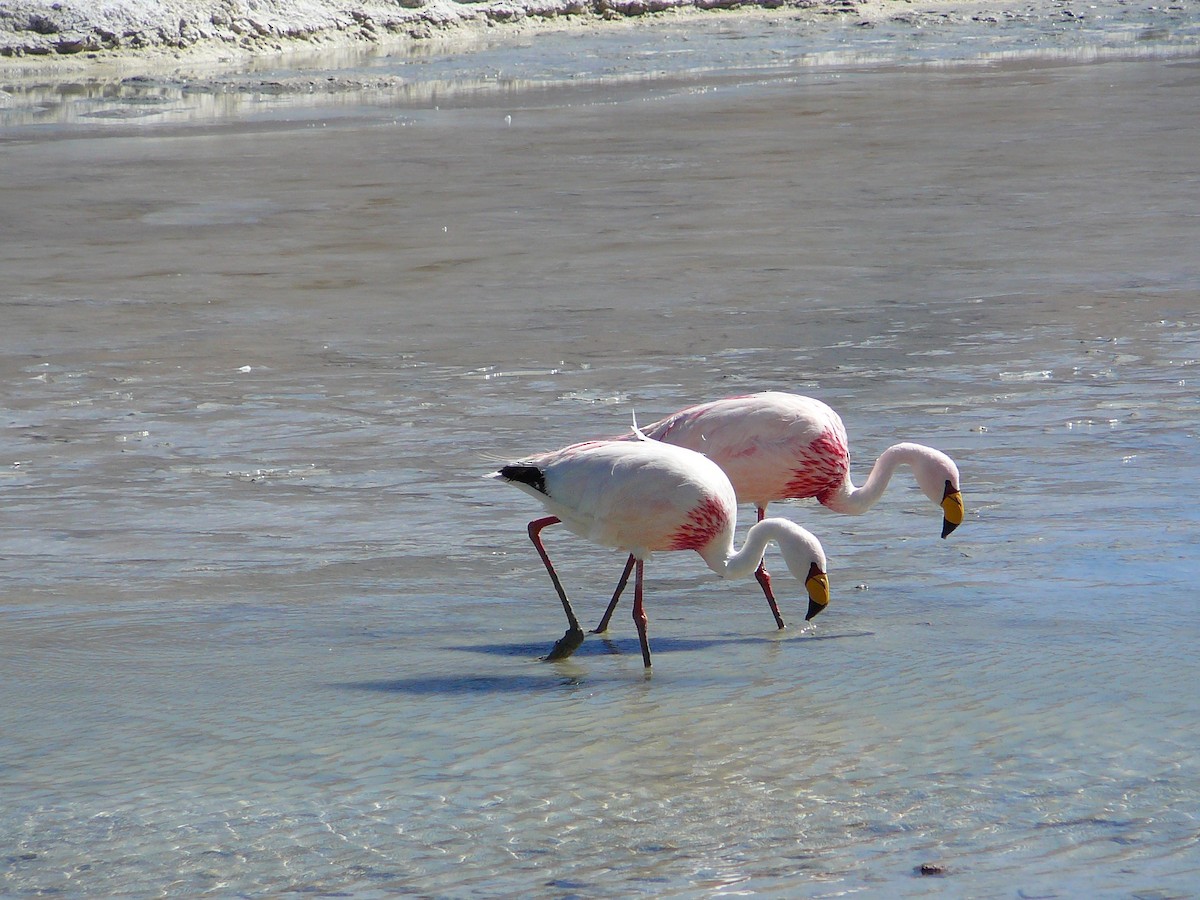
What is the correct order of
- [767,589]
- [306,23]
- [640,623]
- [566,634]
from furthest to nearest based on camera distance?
[306,23], [767,589], [566,634], [640,623]

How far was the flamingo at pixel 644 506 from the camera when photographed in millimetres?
5504

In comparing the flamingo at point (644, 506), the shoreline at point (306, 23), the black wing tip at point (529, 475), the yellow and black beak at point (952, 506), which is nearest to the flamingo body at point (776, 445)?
the yellow and black beak at point (952, 506)

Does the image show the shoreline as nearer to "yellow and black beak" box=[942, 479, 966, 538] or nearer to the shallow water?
the shallow water

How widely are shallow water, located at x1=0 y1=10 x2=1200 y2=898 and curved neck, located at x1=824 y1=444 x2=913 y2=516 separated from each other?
158mm

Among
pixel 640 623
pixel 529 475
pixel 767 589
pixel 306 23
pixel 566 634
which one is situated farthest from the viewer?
pixel 306 23

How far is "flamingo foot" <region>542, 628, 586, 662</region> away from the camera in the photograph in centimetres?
538

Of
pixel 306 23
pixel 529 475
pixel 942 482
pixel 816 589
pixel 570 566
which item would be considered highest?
pixel 306 23

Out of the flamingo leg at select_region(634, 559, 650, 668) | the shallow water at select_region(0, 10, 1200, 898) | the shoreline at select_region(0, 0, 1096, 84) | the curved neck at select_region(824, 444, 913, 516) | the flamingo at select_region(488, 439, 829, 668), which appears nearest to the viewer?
the shallow water at select_region(0, 10, 1200, 898)

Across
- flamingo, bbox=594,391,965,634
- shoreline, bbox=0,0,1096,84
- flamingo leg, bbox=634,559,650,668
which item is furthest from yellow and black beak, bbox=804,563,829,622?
shoreline, bbox=0,0,1096,84

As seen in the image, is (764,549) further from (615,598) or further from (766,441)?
(766,441)

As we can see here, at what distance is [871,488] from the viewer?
21.0 ft

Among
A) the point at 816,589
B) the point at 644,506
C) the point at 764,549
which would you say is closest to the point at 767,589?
the point at 764,549

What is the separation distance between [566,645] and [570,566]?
3.24 feet

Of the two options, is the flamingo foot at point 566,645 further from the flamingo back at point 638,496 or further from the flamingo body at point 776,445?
the flamingo body at point 776,445
